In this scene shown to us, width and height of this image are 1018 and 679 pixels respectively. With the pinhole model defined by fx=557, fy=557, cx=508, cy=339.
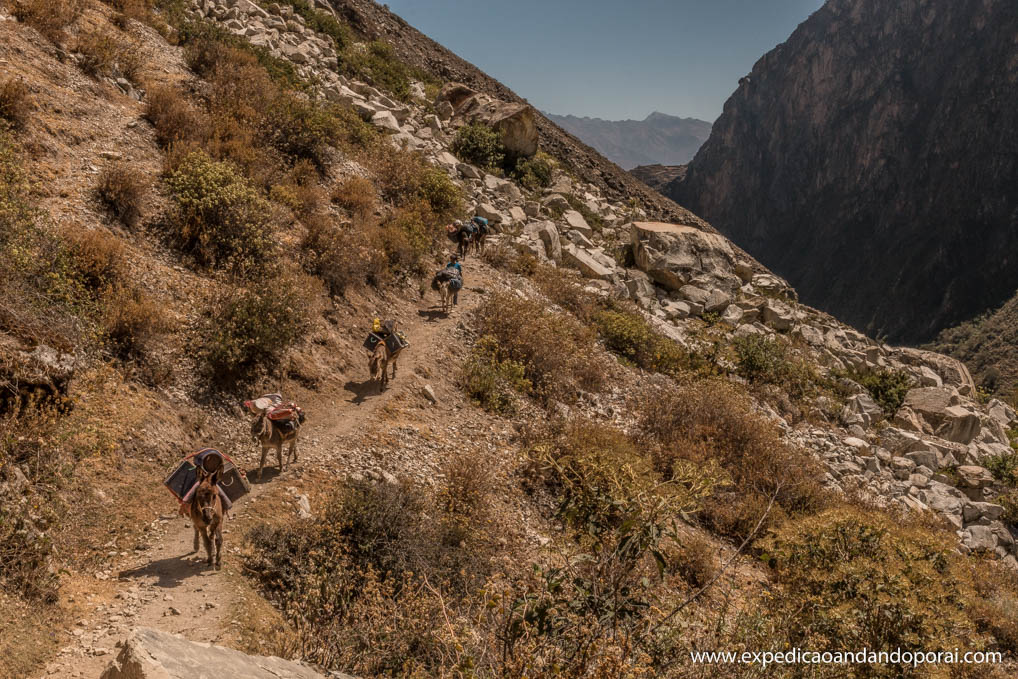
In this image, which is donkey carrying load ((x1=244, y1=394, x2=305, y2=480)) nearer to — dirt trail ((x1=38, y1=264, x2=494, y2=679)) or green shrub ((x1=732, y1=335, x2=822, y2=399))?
dirt trail ((x1=38, y1=264, x2=494, y2=679))

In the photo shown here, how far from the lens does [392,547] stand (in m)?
5.95

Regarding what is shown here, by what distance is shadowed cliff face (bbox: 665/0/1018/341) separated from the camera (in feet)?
208

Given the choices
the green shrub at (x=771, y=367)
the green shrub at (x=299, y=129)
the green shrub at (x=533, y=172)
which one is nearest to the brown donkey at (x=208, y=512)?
the green shrub at (x=299, y=129)

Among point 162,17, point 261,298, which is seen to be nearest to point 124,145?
point 261,298

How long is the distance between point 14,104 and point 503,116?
15966 mm

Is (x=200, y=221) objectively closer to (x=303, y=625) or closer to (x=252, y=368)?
(x=252, y=368)

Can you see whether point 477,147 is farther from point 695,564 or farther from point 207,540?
point 207,540

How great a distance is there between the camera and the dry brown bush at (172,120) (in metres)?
11.0

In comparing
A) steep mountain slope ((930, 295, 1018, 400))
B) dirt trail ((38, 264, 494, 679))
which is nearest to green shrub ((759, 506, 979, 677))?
dirt trail ((38, 264, 494, 679))

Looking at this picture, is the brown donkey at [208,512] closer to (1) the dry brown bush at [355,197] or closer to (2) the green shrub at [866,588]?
(2) the green shrub at [866,588]

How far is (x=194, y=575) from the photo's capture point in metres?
5.11

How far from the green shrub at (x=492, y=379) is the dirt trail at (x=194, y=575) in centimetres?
177

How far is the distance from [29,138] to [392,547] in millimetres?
8962

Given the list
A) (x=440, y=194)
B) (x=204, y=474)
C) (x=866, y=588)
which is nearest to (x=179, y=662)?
(x=204, y=474)
